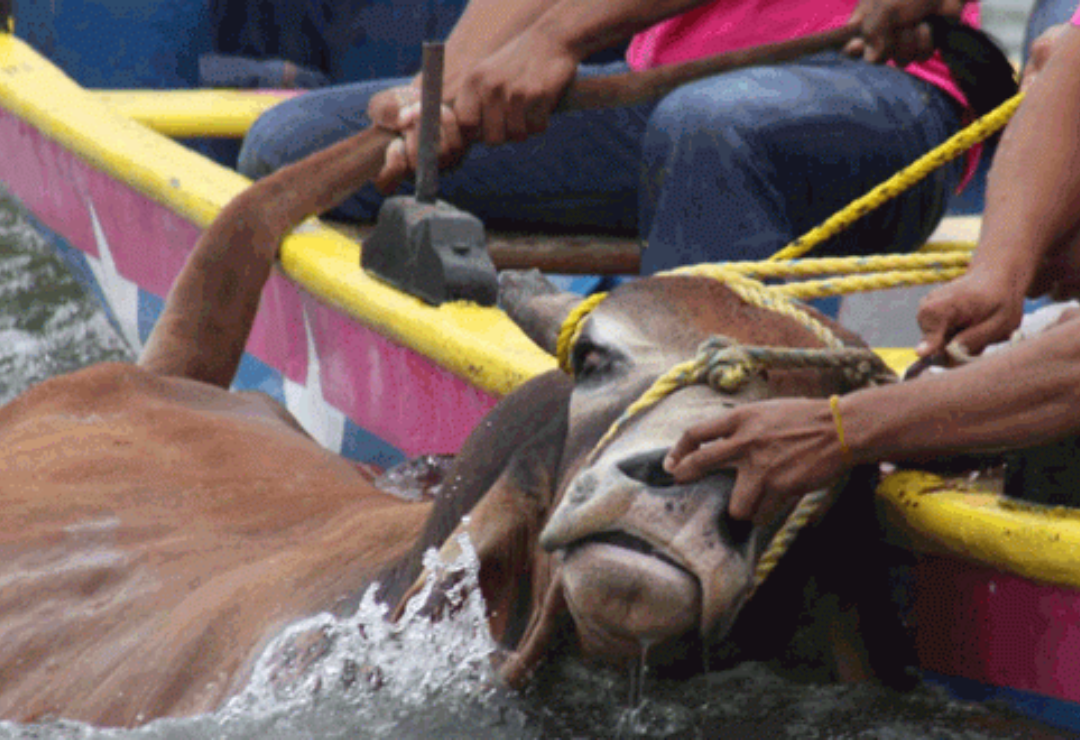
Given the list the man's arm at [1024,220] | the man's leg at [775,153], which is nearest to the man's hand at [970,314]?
the man's arm at [1024,220]

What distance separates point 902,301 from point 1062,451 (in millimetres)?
1594

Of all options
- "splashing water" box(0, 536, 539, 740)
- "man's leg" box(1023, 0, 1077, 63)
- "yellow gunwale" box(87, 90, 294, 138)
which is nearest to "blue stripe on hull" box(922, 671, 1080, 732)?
"splashing water" box(0, 536, 539, 740)

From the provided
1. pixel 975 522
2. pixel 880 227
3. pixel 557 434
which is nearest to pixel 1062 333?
pixel 975 522

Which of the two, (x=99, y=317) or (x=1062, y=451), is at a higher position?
(x=1062, y=451)

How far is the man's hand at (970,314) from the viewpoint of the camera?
1.77 m

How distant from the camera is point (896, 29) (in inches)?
112

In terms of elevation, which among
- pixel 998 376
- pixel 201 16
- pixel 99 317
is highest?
pixel 998 376

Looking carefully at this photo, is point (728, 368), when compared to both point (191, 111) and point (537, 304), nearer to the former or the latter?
point (537, 304)

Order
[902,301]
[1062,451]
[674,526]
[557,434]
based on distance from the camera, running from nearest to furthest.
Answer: [674,526], [1062,451], [557,434], [902,301]

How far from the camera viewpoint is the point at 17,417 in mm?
2746

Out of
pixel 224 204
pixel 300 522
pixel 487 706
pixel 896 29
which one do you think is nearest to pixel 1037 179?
pixel 487 706

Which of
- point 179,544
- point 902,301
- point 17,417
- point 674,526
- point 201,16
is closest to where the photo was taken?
point 674,526

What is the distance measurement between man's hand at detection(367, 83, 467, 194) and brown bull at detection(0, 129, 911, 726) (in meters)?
0.25

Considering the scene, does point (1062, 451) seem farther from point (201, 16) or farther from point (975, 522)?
point (201, 16)
